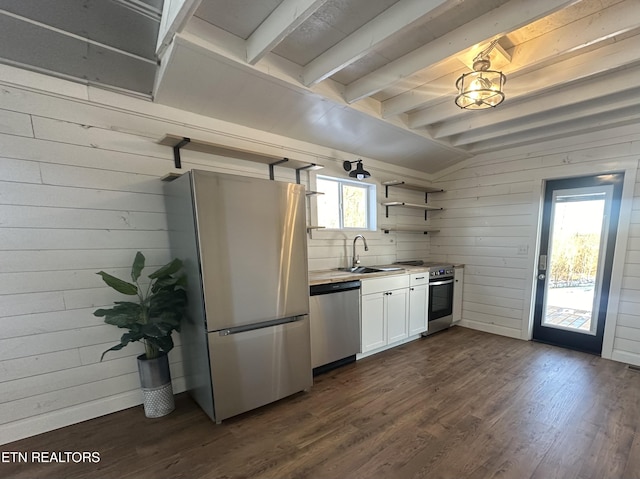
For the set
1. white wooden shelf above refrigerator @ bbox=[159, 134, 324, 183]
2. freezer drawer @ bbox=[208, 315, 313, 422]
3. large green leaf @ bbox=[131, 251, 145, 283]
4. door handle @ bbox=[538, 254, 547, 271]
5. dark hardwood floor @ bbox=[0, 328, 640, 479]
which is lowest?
dark hardwood floor @ bbox=[0, 328, 640, 479]

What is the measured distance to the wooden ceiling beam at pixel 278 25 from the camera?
1.44 meters

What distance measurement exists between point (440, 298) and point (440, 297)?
14 mm

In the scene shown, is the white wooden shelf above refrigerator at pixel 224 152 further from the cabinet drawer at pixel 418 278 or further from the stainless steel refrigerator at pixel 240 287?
the cabinet drawer at pixel 418 278

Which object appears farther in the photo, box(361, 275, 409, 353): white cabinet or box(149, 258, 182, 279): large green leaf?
box(361, 275, 409, 353): white cabinet

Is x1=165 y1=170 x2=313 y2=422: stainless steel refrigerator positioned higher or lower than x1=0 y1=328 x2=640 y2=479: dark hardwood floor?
higher

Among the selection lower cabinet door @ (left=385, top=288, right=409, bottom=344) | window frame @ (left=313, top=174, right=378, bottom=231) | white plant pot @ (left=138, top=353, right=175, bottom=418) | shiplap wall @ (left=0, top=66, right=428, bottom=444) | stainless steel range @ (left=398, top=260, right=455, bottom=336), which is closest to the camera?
shiplap wall @ (left=0, top=66, right=428, bottom=444)

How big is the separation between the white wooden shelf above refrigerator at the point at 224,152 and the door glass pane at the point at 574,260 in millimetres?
3255

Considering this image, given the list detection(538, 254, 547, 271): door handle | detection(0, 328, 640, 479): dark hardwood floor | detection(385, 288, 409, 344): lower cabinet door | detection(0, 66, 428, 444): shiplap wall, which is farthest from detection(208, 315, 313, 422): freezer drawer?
detection(538, 254, 547, 271): door handle

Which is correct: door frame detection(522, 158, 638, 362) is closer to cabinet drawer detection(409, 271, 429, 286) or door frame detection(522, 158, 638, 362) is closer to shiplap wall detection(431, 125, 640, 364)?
shiplap wall detection(431, 125, 640, 364)

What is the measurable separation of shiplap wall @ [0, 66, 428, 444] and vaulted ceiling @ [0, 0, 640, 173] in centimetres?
33

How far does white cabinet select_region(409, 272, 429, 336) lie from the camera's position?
338 cm

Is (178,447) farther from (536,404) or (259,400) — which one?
(536,404)

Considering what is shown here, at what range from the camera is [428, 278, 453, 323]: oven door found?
3664 millimetres

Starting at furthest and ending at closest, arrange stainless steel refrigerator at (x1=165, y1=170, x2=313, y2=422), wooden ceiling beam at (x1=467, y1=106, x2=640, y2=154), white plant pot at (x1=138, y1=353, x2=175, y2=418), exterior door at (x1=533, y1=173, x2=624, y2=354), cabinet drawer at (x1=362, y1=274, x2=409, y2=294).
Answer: exterior door at (x1=533, y1=173, x2=624, y2=354) < cabinet drawer at (x1=362, y1=274, x2=409, y2=294) < wooden ceiling beam at (x1=467, y1=106, x2=640, y2=154) < white plant pot at (x1=138, y1=353, x2=175, y2=418) < stainless steel refrigerator at (x1=165, y1=170, x2=313, y2=422)
